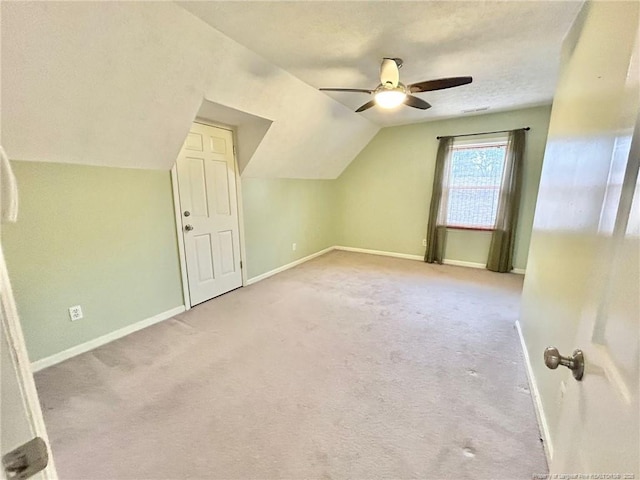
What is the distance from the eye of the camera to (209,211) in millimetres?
3254

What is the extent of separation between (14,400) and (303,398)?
5.25 ft

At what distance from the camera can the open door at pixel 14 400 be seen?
40 cm

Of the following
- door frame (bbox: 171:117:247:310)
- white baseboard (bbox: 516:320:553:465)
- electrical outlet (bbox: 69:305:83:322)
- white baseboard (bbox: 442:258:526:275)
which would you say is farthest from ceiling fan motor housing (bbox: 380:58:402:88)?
white baseboard (bbox: 442:258:526:275)

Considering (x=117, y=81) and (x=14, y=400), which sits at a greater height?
(x=117, y=81)

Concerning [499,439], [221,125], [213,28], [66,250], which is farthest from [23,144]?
[499,439]

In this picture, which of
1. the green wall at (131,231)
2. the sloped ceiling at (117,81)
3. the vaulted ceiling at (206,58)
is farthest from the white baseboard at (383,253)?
the sloped ceiling at (117,81)

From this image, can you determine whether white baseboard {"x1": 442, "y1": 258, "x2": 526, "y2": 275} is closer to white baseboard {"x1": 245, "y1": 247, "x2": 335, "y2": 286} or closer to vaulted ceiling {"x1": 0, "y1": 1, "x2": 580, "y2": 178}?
white baseboard {"x1": 245, "y1": 247, "x2": 335, "y2": 286}

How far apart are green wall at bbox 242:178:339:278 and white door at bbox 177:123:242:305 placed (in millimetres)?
275

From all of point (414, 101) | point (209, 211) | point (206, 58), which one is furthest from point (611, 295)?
point (209, 211)

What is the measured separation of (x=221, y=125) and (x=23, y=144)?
1777mm

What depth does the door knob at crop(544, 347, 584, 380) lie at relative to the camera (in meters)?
0.66

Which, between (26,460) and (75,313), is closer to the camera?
(26,460)

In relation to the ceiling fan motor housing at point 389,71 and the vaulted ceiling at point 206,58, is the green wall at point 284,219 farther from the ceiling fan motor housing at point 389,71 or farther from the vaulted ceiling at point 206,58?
the ceiling fan motor housing at point 389,71

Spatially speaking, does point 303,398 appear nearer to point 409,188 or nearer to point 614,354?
point 614,354
